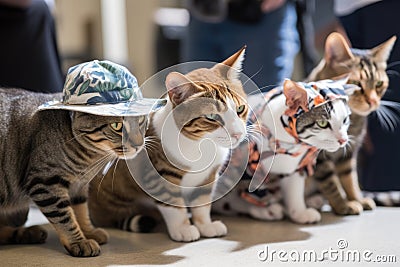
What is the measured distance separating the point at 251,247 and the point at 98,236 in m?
0.32

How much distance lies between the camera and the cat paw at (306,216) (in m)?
1.24

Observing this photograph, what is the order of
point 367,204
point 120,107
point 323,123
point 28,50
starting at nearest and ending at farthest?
point 120,107, point 323,123, point 367,204, point 28,50

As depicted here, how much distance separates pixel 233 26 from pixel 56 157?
0.84 metres

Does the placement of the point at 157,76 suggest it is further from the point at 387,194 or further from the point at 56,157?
the point at 387,194

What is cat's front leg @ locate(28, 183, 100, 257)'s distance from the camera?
105 centimetres

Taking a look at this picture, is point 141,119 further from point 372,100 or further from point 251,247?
point 372,100

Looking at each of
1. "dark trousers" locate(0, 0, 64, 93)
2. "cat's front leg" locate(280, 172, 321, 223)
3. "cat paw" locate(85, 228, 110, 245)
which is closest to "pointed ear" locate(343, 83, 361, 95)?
"cat's front leg" locate(280, 172, 321, 223)

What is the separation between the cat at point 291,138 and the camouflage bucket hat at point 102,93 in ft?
0.77

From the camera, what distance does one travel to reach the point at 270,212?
130 centimetres

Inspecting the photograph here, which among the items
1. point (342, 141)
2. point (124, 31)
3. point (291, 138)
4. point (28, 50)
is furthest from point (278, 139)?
point (124, 31)

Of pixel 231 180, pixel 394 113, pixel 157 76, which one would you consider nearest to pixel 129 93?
pixel 157 76

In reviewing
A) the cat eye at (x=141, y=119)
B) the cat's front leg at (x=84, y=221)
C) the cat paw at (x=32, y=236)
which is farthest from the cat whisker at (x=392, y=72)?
the cat paw at (x=32, y=236)

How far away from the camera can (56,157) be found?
1.05m

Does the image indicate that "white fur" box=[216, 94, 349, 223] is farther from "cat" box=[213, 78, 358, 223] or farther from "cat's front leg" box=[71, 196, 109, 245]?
"cat's front leg" box=[71, 196, 109, 245]
